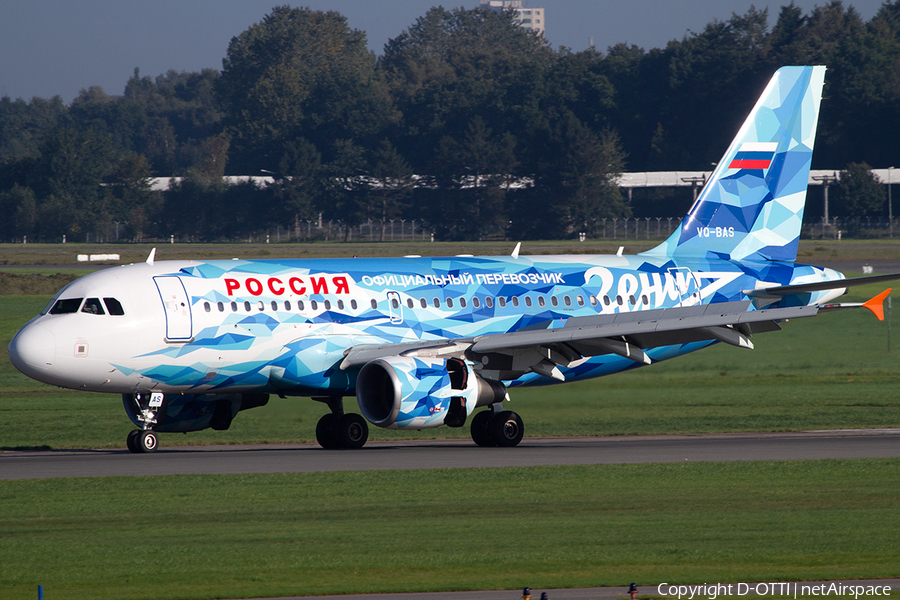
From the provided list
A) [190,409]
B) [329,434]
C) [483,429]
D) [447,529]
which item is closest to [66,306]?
[190,409]

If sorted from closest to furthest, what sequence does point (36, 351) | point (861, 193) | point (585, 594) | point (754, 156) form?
point (585, 594) → point (36, 351) → point (754, 156) → point (861, 193)

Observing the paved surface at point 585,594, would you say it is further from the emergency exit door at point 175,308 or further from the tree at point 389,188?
the tree at point 389,188

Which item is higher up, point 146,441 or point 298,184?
point 298,184

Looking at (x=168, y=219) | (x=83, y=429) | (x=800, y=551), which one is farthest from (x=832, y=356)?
(x=168, y=219)

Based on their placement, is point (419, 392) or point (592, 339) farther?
point (592, 339)

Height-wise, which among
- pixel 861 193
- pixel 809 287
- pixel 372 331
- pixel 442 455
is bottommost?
pixel 442 455

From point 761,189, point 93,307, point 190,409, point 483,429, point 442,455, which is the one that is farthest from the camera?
point 761,189

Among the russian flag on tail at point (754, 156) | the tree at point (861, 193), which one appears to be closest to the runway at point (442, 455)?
the russian flag on tail at point (754, 156)

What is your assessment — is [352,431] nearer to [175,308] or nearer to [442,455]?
[442,455]

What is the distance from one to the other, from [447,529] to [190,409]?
13284 mm

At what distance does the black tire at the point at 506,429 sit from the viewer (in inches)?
1216

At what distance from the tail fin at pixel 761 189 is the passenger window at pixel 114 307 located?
619 inches

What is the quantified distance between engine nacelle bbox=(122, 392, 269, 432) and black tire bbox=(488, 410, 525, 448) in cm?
562

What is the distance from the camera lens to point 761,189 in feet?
123
